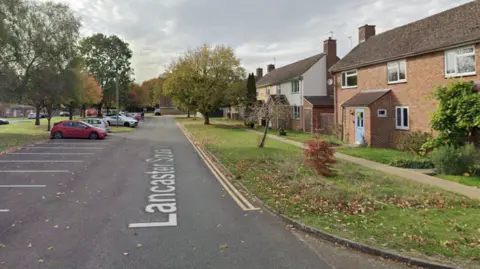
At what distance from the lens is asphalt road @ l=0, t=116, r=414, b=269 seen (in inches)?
208

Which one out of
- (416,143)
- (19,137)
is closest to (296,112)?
(416,143)

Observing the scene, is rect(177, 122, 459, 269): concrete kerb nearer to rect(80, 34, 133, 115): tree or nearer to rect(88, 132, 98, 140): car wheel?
rect(88, 132, 98, 140): car wheel

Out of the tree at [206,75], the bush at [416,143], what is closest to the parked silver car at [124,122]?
the tree at [206,75]

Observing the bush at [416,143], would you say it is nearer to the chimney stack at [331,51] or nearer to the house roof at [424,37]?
the house roof at [424,37]

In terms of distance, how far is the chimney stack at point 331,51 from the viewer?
34.1m

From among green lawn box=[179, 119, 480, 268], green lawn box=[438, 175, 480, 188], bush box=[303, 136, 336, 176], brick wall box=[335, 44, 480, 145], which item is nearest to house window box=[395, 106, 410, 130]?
brick wall box=[335, 44, 480, 145]

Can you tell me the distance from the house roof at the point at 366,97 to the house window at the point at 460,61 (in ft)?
13.6

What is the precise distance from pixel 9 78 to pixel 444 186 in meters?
29.6

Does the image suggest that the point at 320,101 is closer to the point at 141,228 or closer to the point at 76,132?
the point at 76,132

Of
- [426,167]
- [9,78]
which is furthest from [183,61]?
[426,167]

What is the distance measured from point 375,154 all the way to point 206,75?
28944 millimetres

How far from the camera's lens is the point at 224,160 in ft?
50.3

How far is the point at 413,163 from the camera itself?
14445 mm

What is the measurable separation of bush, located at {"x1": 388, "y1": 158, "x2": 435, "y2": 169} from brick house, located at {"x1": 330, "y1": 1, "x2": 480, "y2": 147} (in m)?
3.21
